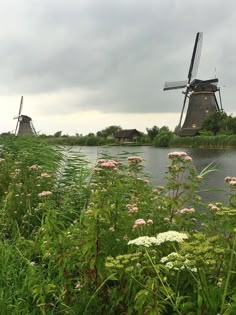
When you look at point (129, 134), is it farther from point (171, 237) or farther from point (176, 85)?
point (171, 237)

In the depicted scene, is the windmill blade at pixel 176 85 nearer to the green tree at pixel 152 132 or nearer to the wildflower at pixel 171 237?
the green tree at pixel 152 132

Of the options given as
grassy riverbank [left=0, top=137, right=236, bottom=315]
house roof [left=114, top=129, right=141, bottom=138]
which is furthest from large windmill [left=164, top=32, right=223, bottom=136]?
grassy riverbank [left=0, top=137, right=236, bottom=315]

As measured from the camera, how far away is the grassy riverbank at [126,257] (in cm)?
197

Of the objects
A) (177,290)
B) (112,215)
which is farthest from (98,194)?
(177,290)

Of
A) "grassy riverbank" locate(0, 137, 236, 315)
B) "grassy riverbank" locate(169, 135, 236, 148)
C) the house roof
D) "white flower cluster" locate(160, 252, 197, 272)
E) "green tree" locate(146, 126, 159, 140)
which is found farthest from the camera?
the house roof

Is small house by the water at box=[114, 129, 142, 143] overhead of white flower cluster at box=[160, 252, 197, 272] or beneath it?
overhead

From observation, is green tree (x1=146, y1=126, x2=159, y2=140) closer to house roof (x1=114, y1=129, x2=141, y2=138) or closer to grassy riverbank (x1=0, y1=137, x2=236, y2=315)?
house roof (x1=114, y1=129, x2=141, y2=138)

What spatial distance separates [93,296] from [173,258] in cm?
66

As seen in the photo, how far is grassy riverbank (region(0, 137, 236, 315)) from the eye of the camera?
197 centimetres

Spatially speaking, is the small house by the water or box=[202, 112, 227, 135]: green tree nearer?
box=[202, 112, 227, 135]: green tree

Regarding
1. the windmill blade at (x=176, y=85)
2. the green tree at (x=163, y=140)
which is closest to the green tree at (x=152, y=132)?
the green tree at (x=163, y=140)

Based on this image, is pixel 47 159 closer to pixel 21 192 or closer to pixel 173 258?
pixel 21 192

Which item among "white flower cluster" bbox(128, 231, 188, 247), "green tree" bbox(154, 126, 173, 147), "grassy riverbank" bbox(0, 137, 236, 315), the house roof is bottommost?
"grassy riverbank" bbox(0, 137, 236, 315)

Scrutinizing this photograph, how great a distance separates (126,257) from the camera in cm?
203
